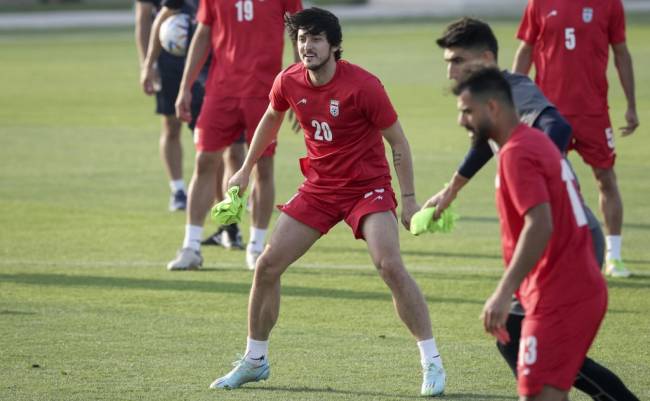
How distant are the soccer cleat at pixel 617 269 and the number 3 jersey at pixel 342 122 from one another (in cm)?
380

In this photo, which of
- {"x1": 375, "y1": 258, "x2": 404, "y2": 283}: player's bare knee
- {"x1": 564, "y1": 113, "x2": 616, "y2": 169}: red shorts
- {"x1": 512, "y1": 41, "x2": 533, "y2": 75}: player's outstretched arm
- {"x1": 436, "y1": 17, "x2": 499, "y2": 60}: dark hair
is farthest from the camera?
{"x1": 564, "y1": 113, "x2": 616, "y2": 169}: red shorts

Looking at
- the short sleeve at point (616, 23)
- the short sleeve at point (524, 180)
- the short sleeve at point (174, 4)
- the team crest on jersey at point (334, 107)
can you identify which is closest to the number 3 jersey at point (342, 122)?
the team crest on jersey at point (334, 107)

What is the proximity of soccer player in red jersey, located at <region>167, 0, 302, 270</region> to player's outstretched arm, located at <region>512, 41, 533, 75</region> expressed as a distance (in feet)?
6.42

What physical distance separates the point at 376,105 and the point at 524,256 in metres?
2.44

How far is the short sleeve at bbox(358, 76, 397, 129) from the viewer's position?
779 centimetres

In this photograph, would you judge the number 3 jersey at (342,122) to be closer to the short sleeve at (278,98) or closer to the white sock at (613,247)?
the short sleeve at (278,98)

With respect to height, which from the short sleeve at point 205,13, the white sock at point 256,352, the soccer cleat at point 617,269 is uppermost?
the short sleeve at point 205,13

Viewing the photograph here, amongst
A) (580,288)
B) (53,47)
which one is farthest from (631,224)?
(53,47)

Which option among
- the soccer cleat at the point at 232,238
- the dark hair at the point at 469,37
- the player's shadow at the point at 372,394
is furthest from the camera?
the soccer cleat at the point at 232,238

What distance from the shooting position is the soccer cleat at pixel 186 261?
37.9ft

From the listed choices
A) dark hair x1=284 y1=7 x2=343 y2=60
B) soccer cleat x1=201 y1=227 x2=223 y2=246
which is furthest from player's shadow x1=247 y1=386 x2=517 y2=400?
soccer cleat x1=201 y1=227 x2=223 y2=246

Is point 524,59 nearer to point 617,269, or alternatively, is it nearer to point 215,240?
point 617,269

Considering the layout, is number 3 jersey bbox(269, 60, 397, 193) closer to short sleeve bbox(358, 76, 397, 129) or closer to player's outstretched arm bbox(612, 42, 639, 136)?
short sleeve bbox(358, 76, 397, 129)

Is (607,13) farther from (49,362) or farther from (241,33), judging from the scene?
(49,362)
